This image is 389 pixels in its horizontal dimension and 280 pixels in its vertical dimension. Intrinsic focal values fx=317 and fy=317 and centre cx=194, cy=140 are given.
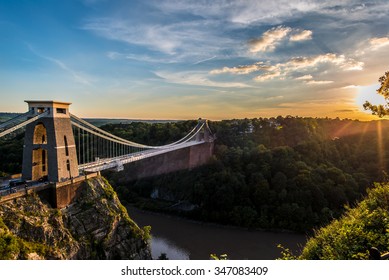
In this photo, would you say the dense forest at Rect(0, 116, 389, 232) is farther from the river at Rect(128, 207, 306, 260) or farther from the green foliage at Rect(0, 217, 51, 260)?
the green foliage at Rect(0, 217, 51, 260)

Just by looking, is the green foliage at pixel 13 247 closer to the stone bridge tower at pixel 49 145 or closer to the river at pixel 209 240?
the stone bridge tower at pixel 49 145

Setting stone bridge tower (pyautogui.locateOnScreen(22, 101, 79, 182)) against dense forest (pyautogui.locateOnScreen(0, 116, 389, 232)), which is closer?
stone bridge tower (pyautogui.locateOnScreen(22, 101, 79, 182))

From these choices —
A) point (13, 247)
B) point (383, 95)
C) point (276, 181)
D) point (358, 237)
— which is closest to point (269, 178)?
point (276, 181)

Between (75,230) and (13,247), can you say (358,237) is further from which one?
(75,230)

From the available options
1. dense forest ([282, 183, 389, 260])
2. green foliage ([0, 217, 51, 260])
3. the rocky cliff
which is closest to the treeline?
the rocky cliff

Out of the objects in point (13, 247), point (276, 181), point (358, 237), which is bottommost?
point (276, 181)

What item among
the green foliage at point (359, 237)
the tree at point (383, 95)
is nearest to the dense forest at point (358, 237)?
the green foliage at point (359, 237)
